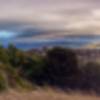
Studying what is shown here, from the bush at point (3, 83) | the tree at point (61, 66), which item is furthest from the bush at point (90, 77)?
the bush at point (3, 83)

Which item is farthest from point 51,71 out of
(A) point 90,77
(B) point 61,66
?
(A) point 90,77

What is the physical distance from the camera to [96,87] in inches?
245

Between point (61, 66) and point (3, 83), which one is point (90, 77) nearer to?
point (61, 66)

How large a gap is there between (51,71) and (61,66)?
0.74 ft

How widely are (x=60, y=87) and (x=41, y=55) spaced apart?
32.6 inches

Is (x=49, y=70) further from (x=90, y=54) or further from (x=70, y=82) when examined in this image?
(x=90, y=54)

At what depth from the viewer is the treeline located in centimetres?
623

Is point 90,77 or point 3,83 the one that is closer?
point 90,77

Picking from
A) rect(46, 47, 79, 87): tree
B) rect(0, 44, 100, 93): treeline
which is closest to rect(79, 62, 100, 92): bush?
rect(0, 44, 100, 93): treeline

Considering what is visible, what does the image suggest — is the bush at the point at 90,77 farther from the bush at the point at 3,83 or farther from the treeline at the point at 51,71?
the bush at the point at 3,83

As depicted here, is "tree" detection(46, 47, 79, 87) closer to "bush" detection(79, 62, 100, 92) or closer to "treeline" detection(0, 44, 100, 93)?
"treeline" detection(0, 44, 100, 93)

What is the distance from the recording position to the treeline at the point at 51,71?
6.23 meters

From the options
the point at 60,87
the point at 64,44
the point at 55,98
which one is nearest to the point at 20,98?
the point at 55,98

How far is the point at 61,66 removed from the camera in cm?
642
